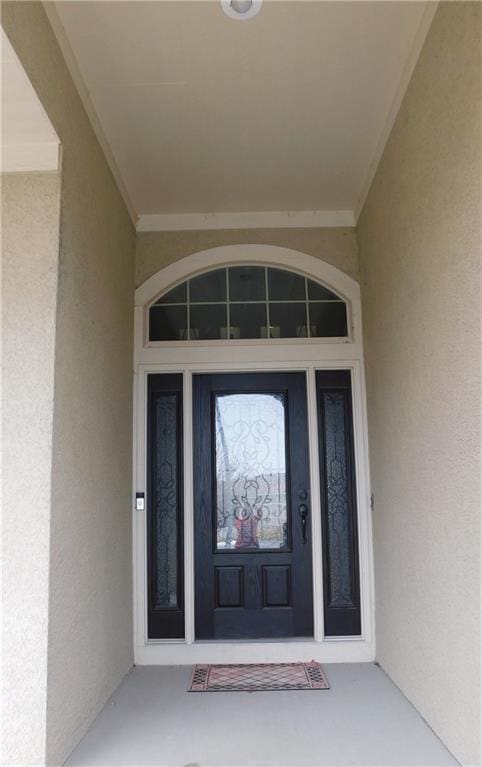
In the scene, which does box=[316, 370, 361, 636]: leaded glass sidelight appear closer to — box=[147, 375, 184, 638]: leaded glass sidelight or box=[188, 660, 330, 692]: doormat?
box=[188, 660, 330, 692]: doormat

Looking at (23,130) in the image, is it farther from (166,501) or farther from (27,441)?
(166,501)

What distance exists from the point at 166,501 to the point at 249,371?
42.2 inches

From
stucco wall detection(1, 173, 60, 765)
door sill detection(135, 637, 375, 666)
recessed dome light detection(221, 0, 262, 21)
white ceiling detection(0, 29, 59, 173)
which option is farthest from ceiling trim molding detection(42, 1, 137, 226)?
door sill detection(135, 637, 375, 666)

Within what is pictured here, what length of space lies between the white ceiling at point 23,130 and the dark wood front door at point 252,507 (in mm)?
1918

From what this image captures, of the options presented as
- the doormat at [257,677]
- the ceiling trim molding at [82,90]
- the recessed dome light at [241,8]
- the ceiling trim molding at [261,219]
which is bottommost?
the doormat at [257,677]

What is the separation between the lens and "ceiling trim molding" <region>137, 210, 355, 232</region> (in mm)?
4184

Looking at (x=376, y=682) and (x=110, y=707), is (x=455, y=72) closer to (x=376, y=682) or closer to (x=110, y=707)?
(x=376, y=682)

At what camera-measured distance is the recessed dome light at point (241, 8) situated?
93.9 inches

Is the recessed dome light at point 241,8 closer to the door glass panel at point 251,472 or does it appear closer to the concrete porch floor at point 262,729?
the door glass panel at point 251,472

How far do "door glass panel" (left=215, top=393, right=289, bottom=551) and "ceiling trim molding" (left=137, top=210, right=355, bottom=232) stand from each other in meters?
1.24

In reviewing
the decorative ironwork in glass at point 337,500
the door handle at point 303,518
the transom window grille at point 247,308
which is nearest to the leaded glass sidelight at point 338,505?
the decorative ironwork in glass at point 337,500

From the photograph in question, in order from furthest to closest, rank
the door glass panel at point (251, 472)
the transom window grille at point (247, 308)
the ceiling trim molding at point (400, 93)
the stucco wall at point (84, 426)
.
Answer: the transom window grille at point (247, 308), the door glass panel at point (251, 472), the ceiling trim molding at point (400, 93), the stucco wall at point (84, 426)

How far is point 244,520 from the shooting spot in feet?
13.0

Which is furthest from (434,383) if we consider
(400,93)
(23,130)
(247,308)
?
(23,130)
